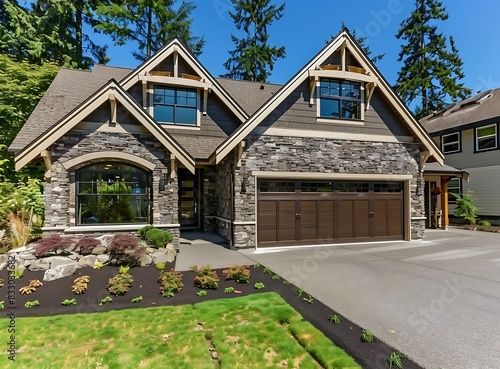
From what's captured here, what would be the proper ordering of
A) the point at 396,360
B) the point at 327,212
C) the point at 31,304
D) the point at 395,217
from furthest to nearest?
the point at 395,217 → the point at 327,212 → the point at 31,304 → the point at 396,360

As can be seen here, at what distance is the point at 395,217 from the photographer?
11359mm

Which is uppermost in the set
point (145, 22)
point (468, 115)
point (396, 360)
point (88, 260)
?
point (145, 22)

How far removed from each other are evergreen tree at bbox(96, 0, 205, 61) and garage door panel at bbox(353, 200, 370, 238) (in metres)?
19.3

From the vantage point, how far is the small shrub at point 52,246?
7.02 metres

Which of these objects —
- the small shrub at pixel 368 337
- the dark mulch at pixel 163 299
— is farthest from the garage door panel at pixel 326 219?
the small shrub at pixel 368 337

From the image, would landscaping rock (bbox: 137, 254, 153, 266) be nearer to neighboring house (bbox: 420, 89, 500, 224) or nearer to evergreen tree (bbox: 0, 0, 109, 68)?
neighboring house (bbox: 420, 89, 500, 224)

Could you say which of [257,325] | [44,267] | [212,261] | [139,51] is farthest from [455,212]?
[139,51]

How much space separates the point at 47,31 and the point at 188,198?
1836 cm

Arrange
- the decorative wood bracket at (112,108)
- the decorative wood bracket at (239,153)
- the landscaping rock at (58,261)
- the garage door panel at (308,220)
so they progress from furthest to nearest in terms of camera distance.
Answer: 1. the garage door panel at (308,220)
2. the decorative wood bracket at (239,153)
3. the decorative wood bracket at (112,108)
4. the landscaping rock at (58,261)

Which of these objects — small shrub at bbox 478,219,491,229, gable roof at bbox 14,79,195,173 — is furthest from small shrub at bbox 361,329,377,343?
small shrub at bbox 478,219,491,229

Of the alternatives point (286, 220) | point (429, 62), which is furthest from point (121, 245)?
point (429, 62)

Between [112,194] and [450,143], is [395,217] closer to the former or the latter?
[112,194]

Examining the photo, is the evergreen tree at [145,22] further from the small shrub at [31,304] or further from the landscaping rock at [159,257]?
the small shrub at [31,304]

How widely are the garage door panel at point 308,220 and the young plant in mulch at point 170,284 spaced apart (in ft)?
17.9
